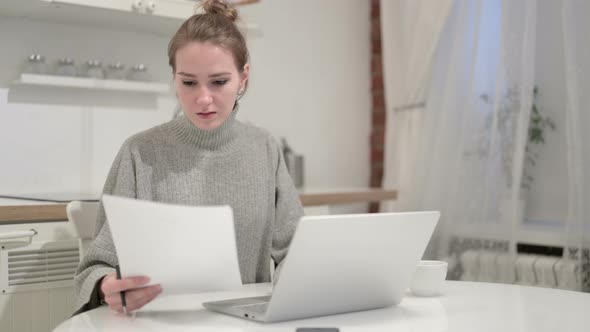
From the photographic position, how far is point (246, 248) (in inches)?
64.4

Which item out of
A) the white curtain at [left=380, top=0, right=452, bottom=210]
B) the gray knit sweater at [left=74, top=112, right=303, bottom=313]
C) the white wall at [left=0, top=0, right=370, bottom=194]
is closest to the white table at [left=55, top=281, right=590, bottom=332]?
the gray knit sweater at [left=74, top=112, right=303, bottom=313]

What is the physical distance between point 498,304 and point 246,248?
613mm

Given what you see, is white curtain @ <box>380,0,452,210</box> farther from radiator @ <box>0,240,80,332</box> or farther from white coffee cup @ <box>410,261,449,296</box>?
white coffee cup @ <box>410,261,449,296</box>

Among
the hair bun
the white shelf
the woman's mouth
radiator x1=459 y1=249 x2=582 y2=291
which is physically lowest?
radiator x1=459 y1=249 x2=582 y2=291

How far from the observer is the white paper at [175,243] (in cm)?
98

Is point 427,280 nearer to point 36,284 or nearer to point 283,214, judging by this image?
point 283,214

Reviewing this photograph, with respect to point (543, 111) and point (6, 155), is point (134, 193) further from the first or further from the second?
point (543, 111)

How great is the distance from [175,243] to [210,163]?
62 cm

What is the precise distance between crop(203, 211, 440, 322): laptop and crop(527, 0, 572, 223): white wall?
180 cm

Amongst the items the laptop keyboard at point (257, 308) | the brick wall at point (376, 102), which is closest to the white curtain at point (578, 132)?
the brick wall at point (376, 102)

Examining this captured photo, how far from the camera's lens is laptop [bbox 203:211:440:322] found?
1034 millimetres

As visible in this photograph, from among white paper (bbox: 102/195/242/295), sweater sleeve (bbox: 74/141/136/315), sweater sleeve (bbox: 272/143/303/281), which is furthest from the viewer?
sweater sleeve (bbox: 272/143/303/281)

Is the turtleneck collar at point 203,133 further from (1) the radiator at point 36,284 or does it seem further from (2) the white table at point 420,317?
(1) the radiator at point 36,284

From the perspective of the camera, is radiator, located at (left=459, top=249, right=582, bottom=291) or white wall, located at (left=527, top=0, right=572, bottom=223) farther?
white wall, located at (left=527, top=0, right=572, bottom=223)
